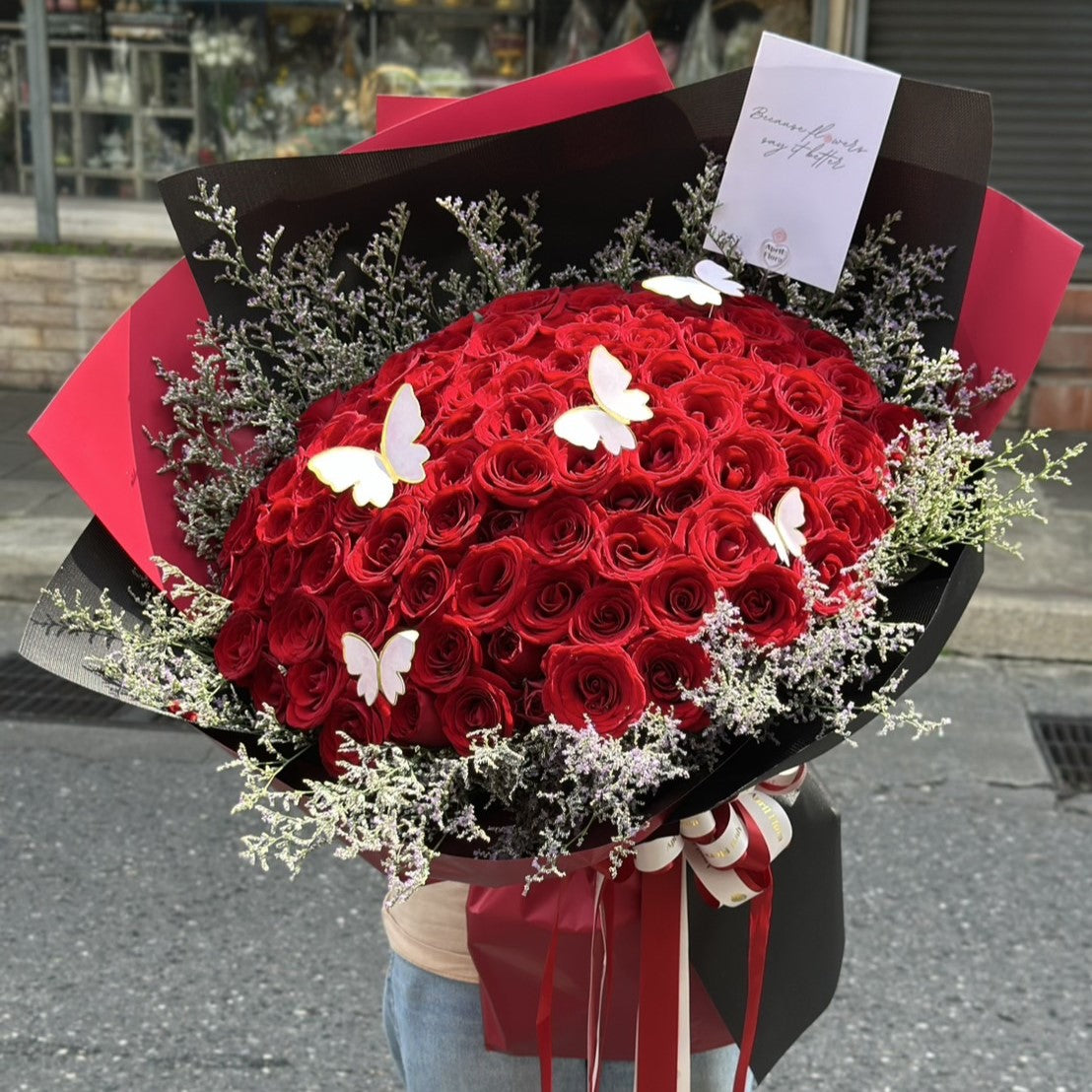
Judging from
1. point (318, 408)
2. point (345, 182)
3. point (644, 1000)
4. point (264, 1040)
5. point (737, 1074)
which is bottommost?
point (264, 1040)

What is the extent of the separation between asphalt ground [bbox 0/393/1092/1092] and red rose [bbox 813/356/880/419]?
1.90 m

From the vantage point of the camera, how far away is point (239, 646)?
140 cm

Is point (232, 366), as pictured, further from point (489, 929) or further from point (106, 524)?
point (489, 929)

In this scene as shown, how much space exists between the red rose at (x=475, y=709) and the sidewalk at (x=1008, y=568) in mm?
4040

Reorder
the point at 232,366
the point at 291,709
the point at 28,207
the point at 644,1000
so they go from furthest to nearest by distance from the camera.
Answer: the point at 28,207 < the point at 232,366 < the point at 644,1000 < the point at 291,709

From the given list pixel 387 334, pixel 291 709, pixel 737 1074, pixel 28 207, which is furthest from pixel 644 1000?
pixel 28 207

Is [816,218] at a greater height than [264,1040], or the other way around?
[816,218]

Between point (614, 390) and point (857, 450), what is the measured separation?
254mm

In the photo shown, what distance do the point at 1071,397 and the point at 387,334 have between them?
608 cm

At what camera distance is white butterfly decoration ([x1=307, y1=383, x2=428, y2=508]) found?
132 cm

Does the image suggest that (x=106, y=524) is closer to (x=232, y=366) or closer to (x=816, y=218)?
(x=232, y=366)

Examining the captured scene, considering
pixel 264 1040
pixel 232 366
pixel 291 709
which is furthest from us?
pixel 264 1040

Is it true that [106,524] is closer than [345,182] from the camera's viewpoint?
Yes

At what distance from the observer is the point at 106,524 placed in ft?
4.82
